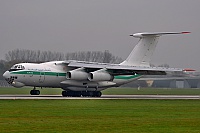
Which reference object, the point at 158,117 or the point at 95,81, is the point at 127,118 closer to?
the point at 158,117

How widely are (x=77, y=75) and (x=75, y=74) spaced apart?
200 mm

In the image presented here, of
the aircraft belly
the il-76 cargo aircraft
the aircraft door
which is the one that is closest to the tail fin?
the il-76 cargo aircraft

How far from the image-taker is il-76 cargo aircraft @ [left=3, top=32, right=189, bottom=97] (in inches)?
1826

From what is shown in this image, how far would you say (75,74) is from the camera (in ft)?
155

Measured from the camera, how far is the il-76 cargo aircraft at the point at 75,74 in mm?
46375

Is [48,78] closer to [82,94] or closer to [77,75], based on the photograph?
[77,75]

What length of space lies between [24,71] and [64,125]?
2652 centimetres

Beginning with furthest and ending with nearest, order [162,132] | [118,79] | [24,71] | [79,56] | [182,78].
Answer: [182,78], [79,56], [118,79], [24,71], [162,132]

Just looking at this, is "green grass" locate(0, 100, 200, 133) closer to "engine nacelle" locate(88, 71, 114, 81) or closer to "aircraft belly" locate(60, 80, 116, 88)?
"engine nacelle" locate(88, 71, 114, 81)

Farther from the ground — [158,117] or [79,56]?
[79,56]

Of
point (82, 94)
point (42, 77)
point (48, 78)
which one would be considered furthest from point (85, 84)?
point (42, 77)

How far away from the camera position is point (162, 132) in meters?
18.5

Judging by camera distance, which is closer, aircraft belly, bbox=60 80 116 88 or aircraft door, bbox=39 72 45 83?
aircraft door, bbox=39 72 45 83

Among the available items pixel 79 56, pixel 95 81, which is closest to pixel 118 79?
pixel 95 81
